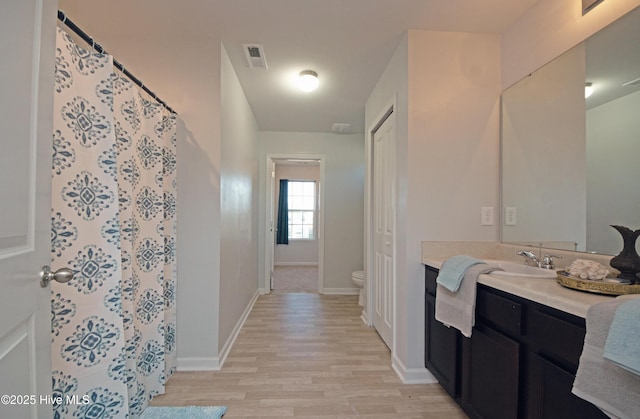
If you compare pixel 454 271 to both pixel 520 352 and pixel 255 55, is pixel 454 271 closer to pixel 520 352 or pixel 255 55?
pixel 520 352

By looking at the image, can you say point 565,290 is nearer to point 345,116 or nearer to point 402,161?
point 402,161

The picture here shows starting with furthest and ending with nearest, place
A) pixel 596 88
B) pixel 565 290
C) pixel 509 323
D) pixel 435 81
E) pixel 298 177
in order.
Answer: pixel 298 177
pixel 435 81
pixel 596 88
pixel 509 323
pixel 565 290

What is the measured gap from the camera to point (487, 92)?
210 centimetres

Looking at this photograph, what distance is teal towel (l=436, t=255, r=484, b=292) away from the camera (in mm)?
1532

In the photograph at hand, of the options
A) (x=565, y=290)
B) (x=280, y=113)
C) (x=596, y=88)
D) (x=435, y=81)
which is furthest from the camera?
(x=280, y=113)

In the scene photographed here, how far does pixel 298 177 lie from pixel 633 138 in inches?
246

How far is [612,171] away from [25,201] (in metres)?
2.28

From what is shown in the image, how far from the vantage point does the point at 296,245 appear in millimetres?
7254

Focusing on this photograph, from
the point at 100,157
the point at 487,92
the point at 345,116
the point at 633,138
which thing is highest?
the point at 345,116

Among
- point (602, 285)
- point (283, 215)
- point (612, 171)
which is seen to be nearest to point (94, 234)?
point (602, 285)

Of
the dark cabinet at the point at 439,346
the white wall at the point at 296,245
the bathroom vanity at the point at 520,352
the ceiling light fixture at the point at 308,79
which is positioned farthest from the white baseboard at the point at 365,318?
the white wall at the point at 296,245

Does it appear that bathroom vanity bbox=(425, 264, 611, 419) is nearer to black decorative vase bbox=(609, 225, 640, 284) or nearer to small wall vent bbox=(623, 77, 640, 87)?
black decorative vase bbox=(609, 225, 640, 284)

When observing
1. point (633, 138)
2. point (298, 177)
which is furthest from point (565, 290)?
point (298, 177)

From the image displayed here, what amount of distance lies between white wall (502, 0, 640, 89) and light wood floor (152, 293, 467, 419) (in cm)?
221
